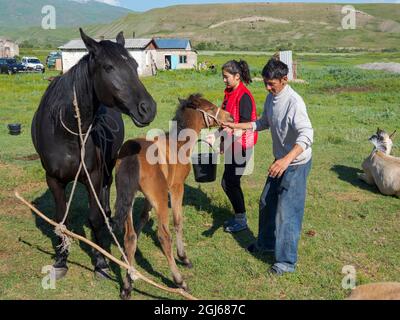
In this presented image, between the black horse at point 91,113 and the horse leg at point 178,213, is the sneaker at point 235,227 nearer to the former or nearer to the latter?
the horse leg at point 178,213

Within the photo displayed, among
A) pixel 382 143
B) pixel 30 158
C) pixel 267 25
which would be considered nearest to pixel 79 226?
pixel 30 158

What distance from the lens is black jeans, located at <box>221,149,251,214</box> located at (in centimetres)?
617

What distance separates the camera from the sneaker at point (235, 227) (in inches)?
258

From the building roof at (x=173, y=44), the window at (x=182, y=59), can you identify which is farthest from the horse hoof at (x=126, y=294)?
the window at (x=182, y=59)

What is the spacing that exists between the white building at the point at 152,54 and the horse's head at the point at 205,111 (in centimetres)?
3876

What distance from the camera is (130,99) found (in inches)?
159

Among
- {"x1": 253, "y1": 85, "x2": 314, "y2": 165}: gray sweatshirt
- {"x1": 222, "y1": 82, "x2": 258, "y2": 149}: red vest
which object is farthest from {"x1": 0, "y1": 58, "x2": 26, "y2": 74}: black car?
{"x1": 253, "y1": 85, "x2": 314, "y2": 165}: gray sweatshirt

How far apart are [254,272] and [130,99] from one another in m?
2.63

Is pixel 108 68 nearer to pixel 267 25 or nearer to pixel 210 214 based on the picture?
pixel 210 214

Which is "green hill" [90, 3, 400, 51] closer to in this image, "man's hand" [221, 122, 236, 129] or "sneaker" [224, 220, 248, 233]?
"sneaker" [224, 220, 248, 233]

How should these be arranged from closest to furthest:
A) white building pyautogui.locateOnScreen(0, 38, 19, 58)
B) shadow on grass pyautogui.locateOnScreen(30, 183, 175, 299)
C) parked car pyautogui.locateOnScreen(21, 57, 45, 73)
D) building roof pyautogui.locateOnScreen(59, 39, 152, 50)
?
shadow on grass pyautogui.locateOnScreen(30, 183, 175, 299), parked car pyautogui.locateOnScreen(21, 57, 45, 73), building roof pyautogui.locateOnScreen(59, 39, 152, 50), white building pyautogui.locateOnScreen(0, 38, 19, 58)
